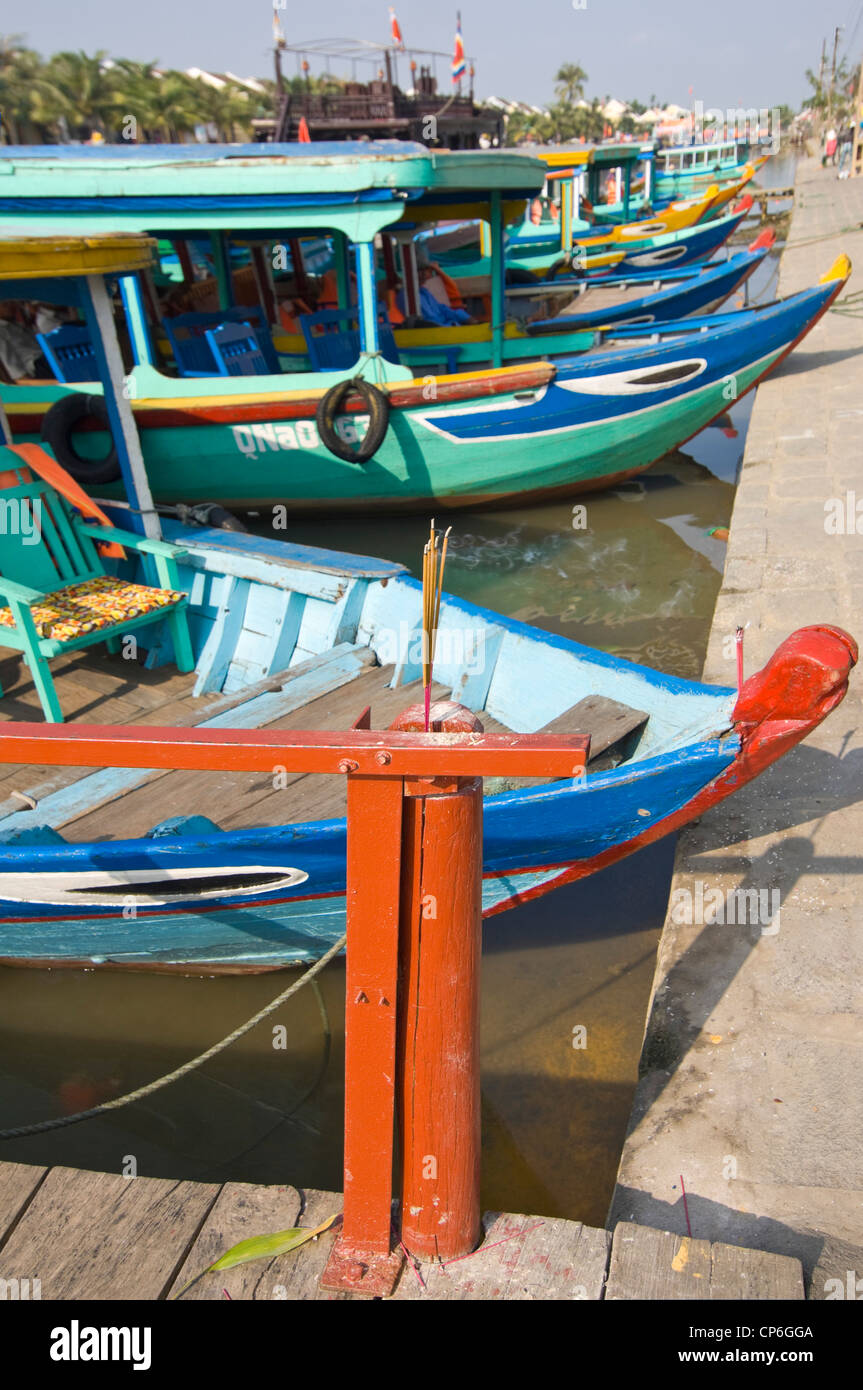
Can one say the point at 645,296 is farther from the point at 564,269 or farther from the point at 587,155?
the point at 587,155

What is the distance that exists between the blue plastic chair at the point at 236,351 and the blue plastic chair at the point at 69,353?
1070mm

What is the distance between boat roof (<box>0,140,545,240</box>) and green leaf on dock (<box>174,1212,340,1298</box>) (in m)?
6.98

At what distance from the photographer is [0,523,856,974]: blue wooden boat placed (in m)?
3.20

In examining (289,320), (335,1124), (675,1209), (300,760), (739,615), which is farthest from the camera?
(289,320)

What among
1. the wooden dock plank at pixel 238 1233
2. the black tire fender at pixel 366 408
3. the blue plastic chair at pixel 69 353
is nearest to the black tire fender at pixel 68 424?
the blue plastic chair at pixel 69 353

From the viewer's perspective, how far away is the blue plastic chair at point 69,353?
28.3ft

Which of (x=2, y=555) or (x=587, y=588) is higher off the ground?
(x=2, y=555)

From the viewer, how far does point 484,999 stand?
4.07 metres

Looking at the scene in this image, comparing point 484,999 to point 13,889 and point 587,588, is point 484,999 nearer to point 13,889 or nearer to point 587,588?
point 13,889

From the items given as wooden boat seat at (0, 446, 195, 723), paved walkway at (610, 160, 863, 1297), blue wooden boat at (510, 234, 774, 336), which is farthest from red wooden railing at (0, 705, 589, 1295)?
blue wooden boat at (510, 234, 774, 336)

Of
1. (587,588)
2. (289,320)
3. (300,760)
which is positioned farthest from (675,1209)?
(289,320)

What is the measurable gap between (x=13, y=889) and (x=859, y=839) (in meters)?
3.07

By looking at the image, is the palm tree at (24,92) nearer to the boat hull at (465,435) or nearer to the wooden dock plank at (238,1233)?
the boat hull at (465,435)
